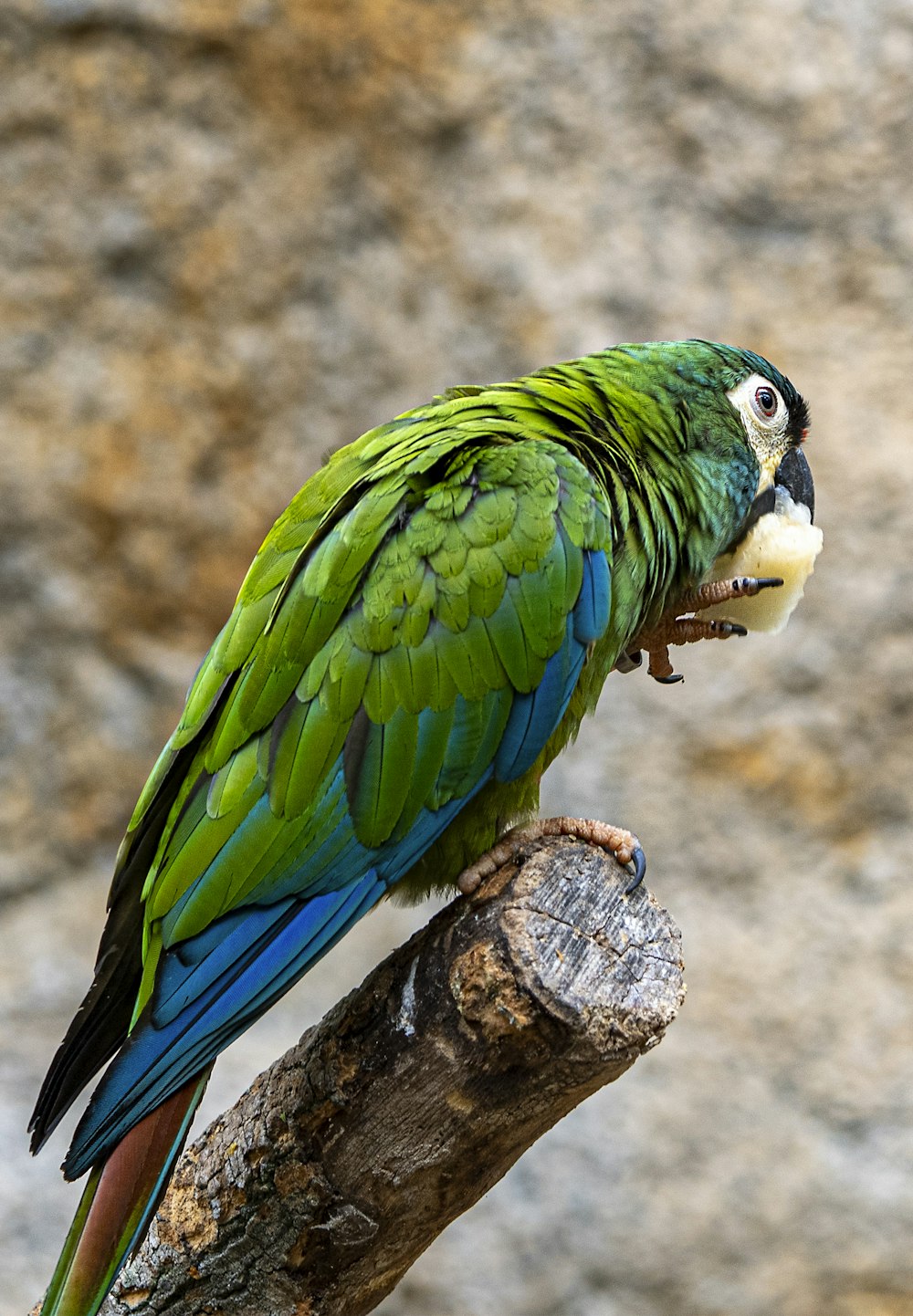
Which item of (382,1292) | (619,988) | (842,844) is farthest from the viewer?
(842,844)

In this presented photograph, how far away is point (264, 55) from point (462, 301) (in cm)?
81

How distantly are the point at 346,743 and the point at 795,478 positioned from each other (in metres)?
1.03

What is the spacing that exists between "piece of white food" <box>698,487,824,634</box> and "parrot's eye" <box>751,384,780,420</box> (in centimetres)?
13

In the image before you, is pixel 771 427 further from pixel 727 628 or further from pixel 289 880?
pixel 289 880

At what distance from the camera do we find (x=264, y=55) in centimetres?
340

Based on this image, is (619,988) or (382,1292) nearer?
(619,988)

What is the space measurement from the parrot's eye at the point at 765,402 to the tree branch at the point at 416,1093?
917 mm

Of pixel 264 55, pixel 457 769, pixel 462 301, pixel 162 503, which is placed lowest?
pixel 457 769

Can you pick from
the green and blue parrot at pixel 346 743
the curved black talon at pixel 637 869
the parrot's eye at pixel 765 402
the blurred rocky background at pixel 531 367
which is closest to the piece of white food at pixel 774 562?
the parrot's eye at pixel 765 402

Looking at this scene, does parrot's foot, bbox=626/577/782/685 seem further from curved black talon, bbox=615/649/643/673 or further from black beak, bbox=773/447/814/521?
black beak, bbox=773/447/814/521

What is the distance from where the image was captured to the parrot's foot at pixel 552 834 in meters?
1.67

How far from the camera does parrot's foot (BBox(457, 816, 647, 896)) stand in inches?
65.6

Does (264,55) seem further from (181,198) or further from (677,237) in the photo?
(677,237)

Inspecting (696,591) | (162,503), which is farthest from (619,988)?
(162,503)
